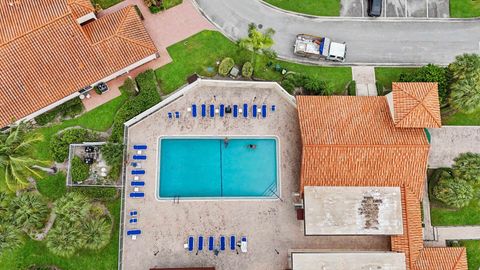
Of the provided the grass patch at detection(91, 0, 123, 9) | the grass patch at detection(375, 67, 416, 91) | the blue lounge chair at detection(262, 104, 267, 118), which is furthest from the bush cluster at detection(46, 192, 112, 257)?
the grass patch at detection(375, 67, 416, 91)

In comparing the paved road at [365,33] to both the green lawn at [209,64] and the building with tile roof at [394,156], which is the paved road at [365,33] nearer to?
the green lawn at [209,64]

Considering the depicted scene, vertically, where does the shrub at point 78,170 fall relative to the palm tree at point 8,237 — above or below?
above

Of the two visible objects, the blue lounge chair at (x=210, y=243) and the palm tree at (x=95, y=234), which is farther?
the blue lounge chair at (x=210, y=243)

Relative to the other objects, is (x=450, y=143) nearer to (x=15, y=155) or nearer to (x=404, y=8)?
(x=404, y=8)

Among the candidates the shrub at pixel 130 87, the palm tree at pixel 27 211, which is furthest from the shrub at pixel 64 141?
the shrub at pixel 130 87

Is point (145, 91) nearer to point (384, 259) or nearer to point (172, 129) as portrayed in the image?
point (172, 129)

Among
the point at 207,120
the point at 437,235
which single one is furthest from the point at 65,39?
the point at 437,235

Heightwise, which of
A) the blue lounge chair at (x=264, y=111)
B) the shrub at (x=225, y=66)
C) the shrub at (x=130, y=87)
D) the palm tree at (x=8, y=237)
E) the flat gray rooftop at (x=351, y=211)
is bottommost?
the palm tree at (x=8, y=237)
